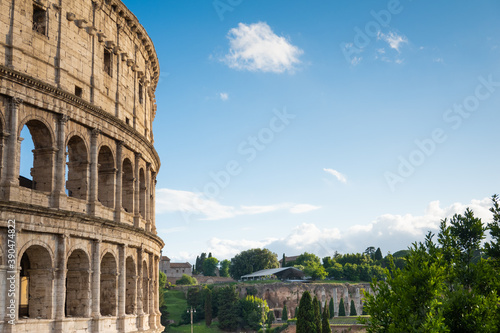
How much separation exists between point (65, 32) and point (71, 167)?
18.4ft

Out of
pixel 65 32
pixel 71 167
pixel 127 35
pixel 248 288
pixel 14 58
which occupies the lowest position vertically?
pixel 248 288

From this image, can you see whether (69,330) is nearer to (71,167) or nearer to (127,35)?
(71,167)

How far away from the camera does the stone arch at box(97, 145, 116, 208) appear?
82.8ft

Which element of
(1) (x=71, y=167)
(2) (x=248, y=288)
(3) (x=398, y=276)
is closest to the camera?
(3) (x=398, y=276)

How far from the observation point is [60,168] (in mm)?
21594

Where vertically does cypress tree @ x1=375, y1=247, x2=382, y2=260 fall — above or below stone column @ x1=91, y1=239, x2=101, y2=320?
above

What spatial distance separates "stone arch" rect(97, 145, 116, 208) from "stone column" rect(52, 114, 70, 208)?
347cm

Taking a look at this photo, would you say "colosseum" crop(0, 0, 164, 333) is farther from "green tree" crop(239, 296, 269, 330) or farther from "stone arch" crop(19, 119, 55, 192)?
"green tree" crop(239, 296, 269, 330)

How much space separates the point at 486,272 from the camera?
17.8 meters

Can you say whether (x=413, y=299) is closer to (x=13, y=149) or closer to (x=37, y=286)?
(x=37, y=286)

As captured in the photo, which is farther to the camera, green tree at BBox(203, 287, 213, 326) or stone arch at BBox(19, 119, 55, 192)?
green tree at BBox(203, 287, 213, 326)

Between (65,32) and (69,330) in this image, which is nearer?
(69,330)

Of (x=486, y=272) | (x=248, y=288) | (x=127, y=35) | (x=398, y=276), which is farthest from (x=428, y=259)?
(x=248, y=288)

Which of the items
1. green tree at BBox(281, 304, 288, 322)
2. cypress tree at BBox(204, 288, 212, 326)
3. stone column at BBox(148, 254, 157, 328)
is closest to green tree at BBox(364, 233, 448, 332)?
stone column at BBox(148, 254, 157, 328)
